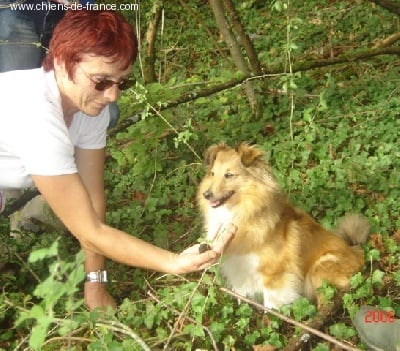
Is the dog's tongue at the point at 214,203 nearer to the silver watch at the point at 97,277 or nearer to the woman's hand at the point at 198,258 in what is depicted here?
the silver watch at the point at 97,277

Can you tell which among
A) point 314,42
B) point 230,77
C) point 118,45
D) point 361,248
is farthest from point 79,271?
point 314,42

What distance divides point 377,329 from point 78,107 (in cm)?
200

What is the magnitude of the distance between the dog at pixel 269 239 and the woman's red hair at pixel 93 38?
1.47 metres

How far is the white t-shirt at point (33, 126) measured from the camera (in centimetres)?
269

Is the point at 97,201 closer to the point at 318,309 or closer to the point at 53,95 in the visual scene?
the point at 53,95

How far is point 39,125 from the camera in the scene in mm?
2691

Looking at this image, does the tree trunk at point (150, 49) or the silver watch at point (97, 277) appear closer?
the silver watch at point (97, 277)

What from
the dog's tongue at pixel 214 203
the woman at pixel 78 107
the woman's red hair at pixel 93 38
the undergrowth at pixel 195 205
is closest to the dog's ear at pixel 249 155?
Result: the dog's tongue at pixel 214 203

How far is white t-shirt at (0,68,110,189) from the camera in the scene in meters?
2.69

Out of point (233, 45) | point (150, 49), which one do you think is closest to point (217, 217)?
point (233, 45)

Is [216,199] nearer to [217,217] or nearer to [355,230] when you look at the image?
[217,217]

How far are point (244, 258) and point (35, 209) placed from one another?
2.09 m

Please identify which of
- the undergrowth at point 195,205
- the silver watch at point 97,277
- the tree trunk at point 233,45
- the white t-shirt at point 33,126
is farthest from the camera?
the tree trunk at point 233,45

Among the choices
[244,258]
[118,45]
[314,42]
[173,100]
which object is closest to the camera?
[118,45]
